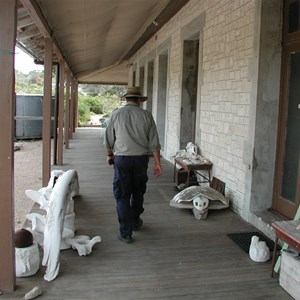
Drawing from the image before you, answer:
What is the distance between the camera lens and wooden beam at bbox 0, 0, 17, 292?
8.94 ft

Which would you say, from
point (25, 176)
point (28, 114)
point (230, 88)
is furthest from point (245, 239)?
point (28, 114)

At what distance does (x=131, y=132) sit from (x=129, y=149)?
169 mm

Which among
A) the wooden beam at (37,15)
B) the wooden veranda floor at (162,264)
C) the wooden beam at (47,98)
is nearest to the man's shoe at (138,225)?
the wooden veranda floor at (162,264)

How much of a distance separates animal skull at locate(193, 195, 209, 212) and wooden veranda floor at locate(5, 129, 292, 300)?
0.49 ft

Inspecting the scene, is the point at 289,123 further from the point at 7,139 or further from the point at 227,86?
the point at 7,139

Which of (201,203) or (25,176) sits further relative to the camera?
(25,176)

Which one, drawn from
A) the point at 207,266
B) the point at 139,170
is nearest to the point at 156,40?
the point at 139,170

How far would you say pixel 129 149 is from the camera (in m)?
3.81

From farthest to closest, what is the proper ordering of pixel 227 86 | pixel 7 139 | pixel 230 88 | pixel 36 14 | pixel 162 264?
1. pixel 227 86
2. pixel 230 88
3. pixel 36 14
4. pixel 162 264
5. pixel 7 139

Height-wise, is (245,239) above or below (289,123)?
below

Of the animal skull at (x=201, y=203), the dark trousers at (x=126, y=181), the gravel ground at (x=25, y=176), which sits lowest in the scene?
the gravel ground at (x=25, y=176)

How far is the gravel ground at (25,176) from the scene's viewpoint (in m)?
5.93

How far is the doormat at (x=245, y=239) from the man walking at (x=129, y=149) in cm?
106

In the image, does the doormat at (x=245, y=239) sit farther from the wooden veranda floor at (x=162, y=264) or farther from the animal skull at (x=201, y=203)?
the animal skull at (x=201, y=203)
